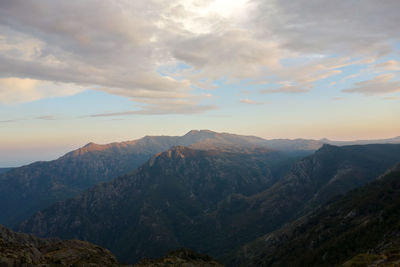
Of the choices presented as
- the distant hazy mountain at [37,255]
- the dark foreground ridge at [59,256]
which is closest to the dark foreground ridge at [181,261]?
the dark foreground ridge at [59,256]

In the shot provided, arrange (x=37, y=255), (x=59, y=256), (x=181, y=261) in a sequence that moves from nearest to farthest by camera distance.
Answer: (x=37, y=255)
(x=59, y=256)
(x=181, y=261)

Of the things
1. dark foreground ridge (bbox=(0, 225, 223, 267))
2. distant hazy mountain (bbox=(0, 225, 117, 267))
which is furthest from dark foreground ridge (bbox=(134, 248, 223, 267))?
distant hazy mountain (bbox=(0, 225, 117, 267))

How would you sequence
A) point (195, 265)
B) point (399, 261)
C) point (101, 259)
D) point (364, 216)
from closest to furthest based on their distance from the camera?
point (399, 261)
point (101, 259)
point (195, 265)
point (364, 216)

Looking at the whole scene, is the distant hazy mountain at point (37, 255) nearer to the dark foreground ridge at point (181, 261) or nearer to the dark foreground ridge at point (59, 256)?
the dark foreground ridge at point (59, 256)

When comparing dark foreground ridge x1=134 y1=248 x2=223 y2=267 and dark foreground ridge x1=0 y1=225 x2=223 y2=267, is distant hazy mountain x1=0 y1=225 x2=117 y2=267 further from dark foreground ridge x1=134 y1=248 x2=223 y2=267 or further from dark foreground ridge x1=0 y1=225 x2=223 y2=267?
dark foreground ridge x1=134 y1=248 x2=223 y2=267

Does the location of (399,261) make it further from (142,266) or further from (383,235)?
(383,235)

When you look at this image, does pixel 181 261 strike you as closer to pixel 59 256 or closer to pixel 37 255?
pixel 59 256

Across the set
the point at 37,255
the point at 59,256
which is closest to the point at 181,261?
the point at 59,256

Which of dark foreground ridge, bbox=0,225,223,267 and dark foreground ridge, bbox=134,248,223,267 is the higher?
dark foreground ridge, bbox=0,225,223,267

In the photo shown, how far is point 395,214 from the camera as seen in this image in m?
146

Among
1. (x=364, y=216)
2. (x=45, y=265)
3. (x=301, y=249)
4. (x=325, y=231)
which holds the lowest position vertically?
(x=301, y=249)

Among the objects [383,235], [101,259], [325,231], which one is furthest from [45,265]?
[325,231]

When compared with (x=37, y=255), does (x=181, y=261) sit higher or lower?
lower

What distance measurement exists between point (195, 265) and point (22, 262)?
2596 inches
